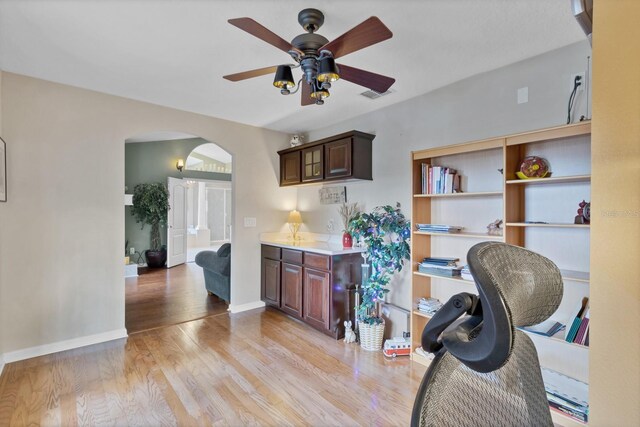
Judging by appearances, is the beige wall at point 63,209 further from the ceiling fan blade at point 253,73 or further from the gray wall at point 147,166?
the gray wall at point 147,166

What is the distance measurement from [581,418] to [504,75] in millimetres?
2403

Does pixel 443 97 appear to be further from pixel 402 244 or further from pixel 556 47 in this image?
pixel 402 244

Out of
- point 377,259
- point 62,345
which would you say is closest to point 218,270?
point 62,345

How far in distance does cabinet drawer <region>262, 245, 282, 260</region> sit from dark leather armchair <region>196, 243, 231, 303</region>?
18.8 inches

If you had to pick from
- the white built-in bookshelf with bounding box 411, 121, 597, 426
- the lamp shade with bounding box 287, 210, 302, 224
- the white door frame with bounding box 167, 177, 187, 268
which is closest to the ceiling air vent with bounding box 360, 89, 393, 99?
the white built-in bookshelf with bounding box 411, 121, 597, 426

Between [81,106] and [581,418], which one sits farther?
[81,106]

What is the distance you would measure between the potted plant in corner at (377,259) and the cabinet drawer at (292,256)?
2.60ft

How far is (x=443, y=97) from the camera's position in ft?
9.41

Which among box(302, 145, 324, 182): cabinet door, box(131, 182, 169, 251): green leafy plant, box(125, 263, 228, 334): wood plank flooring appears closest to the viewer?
box(125, 263, 228, 334): wood plank flooring

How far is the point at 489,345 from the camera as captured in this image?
1.69 ft

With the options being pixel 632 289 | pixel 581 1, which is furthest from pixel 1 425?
pixel 581 1

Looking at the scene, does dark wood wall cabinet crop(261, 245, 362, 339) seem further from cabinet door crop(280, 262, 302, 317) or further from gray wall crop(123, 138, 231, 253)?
Result: gray wall crop(123, 138, 231, 253)

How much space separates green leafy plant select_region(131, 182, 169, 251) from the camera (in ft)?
21.0

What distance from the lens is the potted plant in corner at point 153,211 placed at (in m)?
6.42
